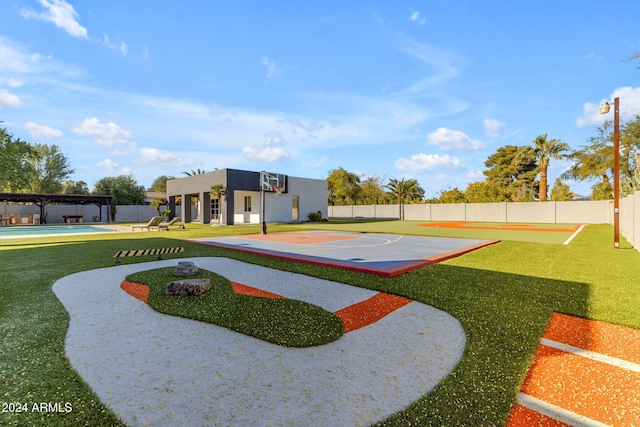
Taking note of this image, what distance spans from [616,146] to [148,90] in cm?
1997

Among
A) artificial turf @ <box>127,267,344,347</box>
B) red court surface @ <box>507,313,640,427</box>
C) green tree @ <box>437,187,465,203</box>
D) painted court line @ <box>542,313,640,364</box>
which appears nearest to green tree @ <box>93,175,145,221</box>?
artificial turf @ <box>127,267,344,347</box>

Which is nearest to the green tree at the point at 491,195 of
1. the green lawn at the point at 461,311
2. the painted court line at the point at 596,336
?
the green lawn at the point at 461,311

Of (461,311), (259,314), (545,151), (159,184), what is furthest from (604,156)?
(159,184)

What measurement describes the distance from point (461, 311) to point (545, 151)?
38.0 m

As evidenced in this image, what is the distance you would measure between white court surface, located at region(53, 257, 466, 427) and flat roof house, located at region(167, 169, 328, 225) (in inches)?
849

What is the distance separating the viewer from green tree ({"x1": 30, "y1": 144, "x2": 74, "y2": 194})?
45.8 metres

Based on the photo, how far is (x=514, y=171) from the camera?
144 ft

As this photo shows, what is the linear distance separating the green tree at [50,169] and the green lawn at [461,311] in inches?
1959

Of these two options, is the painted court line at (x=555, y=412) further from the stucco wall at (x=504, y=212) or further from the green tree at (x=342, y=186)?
the green tree at (x=342, y=186)

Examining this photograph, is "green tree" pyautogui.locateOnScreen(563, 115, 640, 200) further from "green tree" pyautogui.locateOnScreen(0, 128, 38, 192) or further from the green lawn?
"green tree" pyautogui.locateOnScreen(0, 128, 38, 192)

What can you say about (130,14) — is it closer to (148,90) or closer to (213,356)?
(148,90)

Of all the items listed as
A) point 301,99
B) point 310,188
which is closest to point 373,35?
point 301,99

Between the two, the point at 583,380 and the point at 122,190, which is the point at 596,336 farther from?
the point at 122,190

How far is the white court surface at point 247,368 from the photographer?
218 cm
